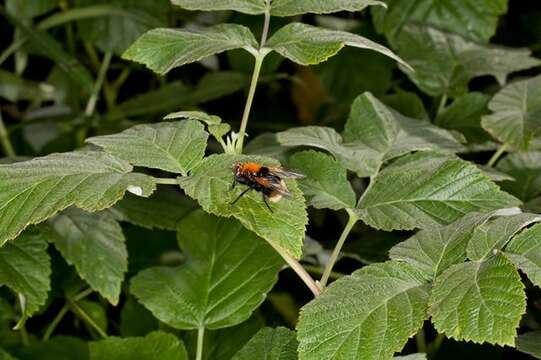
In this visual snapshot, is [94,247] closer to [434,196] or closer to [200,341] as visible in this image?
[200,341]

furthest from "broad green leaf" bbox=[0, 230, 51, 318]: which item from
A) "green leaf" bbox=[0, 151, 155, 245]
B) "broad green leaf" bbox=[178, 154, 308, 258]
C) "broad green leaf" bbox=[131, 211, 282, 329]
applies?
"broad green leaf" bbox=[178, 154, 308, 258]

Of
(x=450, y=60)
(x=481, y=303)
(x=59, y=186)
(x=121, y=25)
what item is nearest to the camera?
(x=481, y=303)

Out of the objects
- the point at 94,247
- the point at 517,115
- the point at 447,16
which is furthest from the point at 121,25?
the point at 517,115

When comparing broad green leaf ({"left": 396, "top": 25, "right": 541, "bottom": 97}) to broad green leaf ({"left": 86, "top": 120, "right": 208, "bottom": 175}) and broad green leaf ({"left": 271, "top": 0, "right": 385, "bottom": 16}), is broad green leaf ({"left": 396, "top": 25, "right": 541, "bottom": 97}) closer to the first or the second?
broad green leaf ({"left": 271, "top": 0, "right": 385, "bottom": 16})

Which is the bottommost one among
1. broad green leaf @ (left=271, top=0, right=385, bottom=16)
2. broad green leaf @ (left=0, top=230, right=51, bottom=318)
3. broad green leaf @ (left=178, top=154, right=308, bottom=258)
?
broad green leaf @ (left=0, top=230, right=51, bottom=318)

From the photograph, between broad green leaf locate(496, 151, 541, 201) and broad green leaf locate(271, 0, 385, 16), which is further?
broad green leaf locate(496, 151, 541, 201)

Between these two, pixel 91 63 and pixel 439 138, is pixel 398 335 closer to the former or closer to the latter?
pixel 439 138

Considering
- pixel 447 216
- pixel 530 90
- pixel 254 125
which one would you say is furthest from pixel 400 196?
pixel 254 125

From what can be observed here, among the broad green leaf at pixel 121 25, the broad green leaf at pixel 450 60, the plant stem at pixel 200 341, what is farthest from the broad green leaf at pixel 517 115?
the broad green leaf at pixel 121 25
